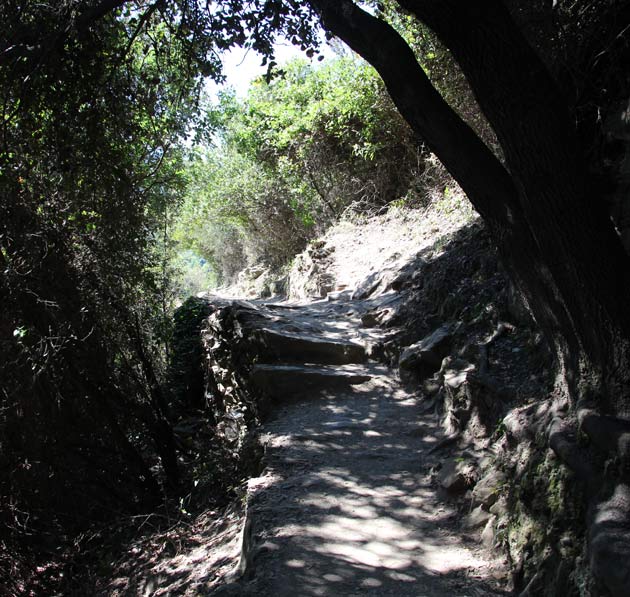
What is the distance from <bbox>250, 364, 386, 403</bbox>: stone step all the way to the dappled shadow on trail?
723mm

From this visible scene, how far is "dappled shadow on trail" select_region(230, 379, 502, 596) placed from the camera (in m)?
3.76

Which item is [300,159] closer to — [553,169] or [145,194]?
[145,194]

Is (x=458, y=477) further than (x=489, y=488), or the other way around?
(x=458, y=477)

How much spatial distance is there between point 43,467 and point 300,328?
4439 mm

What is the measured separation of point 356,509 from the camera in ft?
15.6

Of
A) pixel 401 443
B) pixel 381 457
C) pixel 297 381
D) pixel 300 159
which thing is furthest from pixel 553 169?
pixel 300 159

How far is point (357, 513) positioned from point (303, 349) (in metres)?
4.16

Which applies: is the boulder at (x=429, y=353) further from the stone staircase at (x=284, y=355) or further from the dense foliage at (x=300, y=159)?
the dense foliage at (x=300, y=159)

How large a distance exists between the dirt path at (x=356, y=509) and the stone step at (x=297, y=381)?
11cm

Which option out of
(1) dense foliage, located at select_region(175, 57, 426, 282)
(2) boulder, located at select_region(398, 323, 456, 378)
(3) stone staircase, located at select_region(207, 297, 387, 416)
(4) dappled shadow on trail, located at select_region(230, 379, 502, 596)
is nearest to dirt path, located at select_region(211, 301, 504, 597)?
(4) dappled shadow on trail, located at select_region(230, 379, 502, 596)

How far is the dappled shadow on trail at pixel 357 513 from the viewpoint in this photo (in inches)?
148

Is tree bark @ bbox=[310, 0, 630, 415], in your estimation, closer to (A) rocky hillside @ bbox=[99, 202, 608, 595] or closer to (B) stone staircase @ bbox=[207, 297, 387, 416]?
(A) rocky hillside @ bbox=[99, 202, 608, 595]

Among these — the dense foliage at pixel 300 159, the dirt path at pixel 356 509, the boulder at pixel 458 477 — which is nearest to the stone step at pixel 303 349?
the dirt path at pixel 356 509

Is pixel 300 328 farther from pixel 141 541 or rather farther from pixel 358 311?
pixel 141 541
